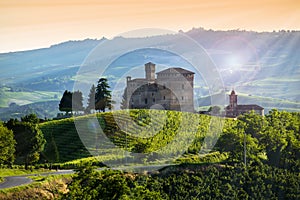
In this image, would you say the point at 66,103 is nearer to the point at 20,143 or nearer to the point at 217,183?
the point at 20,143

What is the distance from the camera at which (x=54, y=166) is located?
2106 inches

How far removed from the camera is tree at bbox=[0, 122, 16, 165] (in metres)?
49.3

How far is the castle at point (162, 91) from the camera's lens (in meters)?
88.6

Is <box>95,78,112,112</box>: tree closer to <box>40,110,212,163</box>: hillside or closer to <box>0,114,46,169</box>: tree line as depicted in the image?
<box>40,110,212,163</box>: hillside

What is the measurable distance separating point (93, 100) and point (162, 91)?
12111 mm

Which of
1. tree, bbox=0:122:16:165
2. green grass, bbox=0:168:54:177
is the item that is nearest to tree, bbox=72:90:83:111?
tree, bbox=0:122:16:165

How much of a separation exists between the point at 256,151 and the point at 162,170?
51.4 ft

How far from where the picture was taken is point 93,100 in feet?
285

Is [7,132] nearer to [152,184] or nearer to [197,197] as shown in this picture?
[152,184]

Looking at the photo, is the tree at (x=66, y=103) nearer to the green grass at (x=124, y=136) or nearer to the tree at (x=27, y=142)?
the green grass at (x=124, y=136)

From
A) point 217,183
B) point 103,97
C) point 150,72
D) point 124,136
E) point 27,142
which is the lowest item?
point 217,183

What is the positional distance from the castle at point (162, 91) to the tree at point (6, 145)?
38.2 metres

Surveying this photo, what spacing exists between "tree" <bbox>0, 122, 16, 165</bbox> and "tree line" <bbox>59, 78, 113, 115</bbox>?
31.3m

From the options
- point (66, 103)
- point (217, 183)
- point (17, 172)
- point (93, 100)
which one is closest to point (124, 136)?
point (217, 183)
